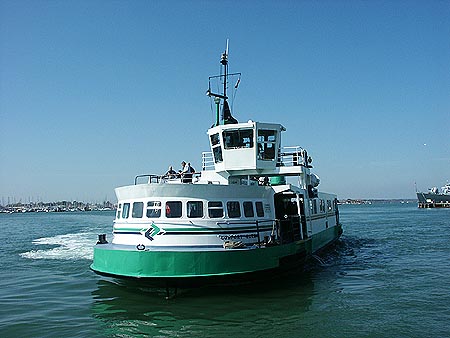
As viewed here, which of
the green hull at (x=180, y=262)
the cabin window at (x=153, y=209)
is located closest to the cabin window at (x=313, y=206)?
the green hull at (x=180, y=262)

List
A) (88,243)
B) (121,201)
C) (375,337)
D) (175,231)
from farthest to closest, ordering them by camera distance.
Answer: (88,243) < (121,201) < (175,231) < (375,337)

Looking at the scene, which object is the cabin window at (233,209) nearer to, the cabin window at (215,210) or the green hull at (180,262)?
the cabin window at (215,210)

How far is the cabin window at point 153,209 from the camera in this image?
555 inches

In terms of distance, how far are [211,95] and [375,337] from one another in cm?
1324

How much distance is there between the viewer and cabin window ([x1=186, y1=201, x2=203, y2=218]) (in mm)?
14055

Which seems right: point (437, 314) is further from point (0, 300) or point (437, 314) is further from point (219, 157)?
point (0, 300)

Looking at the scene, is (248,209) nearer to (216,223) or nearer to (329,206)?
(216,223)

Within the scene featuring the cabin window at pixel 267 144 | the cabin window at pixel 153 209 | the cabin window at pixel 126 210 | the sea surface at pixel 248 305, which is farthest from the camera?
the cabin window at pixel 267 144

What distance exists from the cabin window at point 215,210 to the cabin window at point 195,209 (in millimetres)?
296

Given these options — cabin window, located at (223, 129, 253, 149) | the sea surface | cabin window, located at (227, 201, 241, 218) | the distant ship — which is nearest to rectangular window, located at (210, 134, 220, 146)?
cabin window, located at (223, 129, 253, 149)

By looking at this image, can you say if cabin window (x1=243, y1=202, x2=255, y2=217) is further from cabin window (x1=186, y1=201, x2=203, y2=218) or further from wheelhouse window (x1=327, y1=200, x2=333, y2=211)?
wheelhouse window (x1=327, y1=200, x2=333, y2=211)

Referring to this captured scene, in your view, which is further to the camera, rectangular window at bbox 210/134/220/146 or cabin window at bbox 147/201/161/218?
rectangular window at bbox 210/134/220/146

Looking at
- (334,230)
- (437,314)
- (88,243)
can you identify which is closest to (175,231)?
(437,314)

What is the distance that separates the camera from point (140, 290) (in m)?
14.0
